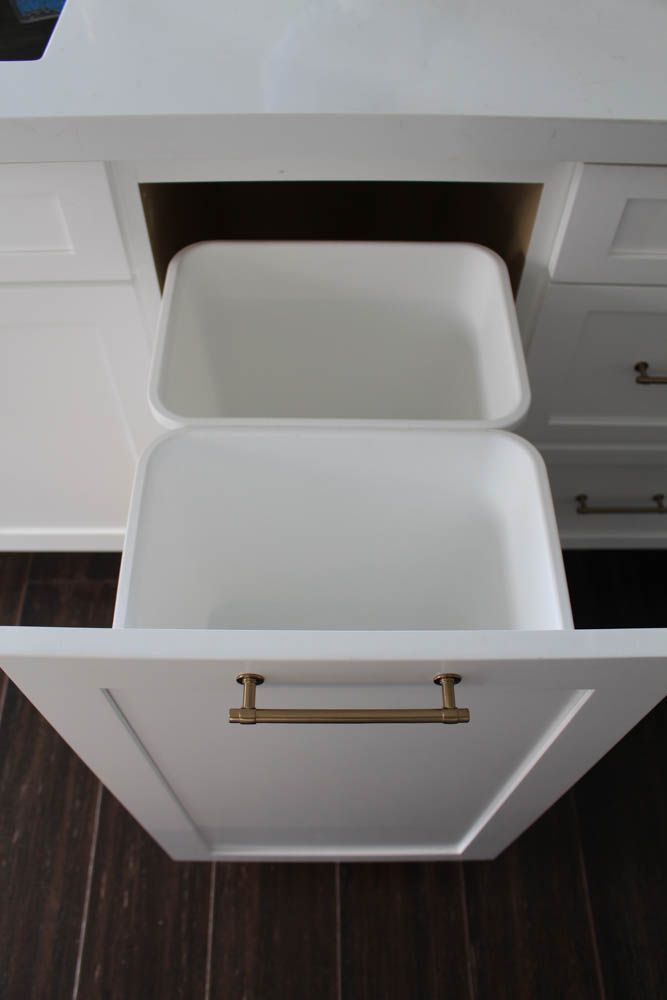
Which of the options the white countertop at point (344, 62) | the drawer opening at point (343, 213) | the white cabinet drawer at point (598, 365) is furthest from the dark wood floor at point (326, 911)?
the white countertop at point (344, 62)

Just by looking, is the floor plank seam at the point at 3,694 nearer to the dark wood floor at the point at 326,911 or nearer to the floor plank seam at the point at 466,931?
the dark wood floor at the point at 326,911

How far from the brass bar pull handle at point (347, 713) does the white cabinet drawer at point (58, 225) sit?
51 cm

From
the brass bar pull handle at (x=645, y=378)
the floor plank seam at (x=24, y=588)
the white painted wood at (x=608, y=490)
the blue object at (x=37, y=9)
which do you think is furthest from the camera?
the floor plank seam at (x=24, y=588)

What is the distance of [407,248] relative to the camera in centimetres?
92

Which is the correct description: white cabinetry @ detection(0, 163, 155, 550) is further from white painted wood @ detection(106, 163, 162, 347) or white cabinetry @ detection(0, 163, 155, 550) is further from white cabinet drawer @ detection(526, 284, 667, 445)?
white cabinet drawer @ detection(526, 284, 667, 445)

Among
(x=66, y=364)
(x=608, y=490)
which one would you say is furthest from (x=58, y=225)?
(x=608, y=490)

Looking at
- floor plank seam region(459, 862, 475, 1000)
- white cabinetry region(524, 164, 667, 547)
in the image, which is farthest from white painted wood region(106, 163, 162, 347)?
floor plank seam region(459, 862, 475, 1000)

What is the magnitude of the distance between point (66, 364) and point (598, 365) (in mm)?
635

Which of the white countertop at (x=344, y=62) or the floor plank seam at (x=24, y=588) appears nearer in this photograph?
the white countertop at (x=344, y=62)

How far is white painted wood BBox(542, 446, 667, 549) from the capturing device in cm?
115

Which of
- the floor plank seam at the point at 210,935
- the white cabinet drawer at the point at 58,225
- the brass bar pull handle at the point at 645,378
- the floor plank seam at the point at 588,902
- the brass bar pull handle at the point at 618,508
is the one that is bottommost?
the floor plank seam at the point at 588,902

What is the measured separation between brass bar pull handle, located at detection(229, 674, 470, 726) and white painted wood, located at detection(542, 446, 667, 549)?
625 millimetres

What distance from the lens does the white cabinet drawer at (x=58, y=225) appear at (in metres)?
0.80

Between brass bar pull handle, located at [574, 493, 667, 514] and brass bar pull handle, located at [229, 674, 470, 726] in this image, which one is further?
brass bar pull handle, located at [574, 493, 667, 514]
